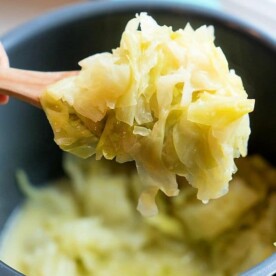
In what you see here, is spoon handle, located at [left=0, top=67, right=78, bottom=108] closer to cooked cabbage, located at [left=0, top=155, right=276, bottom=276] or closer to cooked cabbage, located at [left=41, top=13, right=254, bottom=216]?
cooked cabbage, located at [left=41, top=13, right=254, bottom=216]

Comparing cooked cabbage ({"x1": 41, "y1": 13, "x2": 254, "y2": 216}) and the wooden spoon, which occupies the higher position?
cooked cabbage ({"x1": 41, "y1": 13, "x2": 254, "y2": 216})

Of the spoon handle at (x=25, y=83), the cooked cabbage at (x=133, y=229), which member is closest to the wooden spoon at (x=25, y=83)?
the spoon handle at (x=25, y=83)

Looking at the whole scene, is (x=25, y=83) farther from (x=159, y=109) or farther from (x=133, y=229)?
(x=133, y=229)

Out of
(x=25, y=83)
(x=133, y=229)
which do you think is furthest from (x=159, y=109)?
(x=133, y=229)

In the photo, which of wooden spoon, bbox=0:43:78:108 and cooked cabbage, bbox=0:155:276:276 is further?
cooked cabbage, bbox=0:155:276:276

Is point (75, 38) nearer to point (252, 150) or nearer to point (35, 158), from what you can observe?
point (35, 158)

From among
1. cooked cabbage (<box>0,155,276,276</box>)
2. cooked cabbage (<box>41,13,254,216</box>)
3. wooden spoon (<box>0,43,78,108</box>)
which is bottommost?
cooked cabbage (<box>0,155,276,276</box>)

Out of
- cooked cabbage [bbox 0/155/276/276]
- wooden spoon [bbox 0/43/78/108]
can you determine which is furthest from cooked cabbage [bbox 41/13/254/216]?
cooked cabbage [bbox 0/155/276/276]
